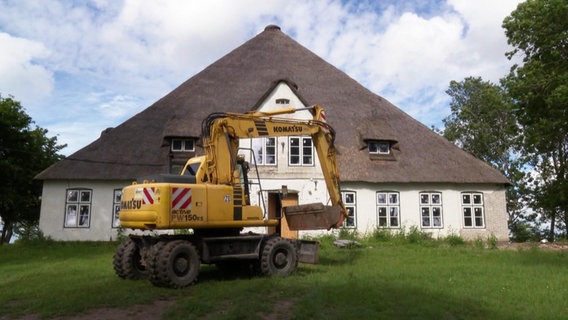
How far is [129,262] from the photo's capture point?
10477mm

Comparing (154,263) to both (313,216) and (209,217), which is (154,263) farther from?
(313,216)

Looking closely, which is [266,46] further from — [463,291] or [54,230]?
[463,291]

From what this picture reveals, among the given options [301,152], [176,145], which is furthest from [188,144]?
[301,152]

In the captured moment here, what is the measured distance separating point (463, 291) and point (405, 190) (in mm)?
13808

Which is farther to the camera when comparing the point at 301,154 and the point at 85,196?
the point at 301,154

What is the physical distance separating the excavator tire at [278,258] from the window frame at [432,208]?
1302 cm

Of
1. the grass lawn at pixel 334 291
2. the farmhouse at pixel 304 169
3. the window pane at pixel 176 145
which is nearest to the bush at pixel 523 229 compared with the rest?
the farmhouse at pixel 304 169

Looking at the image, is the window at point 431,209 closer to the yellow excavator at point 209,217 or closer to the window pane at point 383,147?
the window pane at point 383,147

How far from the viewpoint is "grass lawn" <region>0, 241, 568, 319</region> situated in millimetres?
7055

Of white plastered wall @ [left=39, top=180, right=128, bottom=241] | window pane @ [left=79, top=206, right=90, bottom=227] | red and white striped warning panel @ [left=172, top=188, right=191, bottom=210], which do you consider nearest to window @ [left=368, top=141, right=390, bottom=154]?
white plastered wall @ [left=39, top=180, right=128, bottom=241]

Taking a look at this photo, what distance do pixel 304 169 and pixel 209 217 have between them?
12.1m

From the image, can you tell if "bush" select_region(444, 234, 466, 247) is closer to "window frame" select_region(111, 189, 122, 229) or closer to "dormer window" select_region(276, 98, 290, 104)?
"dormer window" select_region(276, 98, 290, 104)

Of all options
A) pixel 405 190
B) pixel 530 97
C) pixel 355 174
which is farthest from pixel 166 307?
pixel 530 97

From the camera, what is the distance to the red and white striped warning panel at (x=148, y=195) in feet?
31.0
